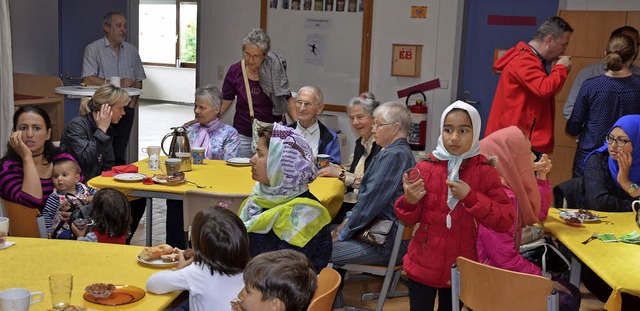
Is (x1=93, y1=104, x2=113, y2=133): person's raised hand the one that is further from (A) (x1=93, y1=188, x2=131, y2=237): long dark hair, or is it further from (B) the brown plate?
(B) the brown plate

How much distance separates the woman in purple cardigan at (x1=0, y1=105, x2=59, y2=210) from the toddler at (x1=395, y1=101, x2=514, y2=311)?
2102mm

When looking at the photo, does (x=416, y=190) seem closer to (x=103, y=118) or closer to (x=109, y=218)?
(x=109, y=218)

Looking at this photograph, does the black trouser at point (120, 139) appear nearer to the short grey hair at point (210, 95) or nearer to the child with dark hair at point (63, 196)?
the short grey hair at point (210, 95)

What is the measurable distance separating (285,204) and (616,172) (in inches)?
88.9

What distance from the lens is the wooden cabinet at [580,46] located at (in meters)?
6.90

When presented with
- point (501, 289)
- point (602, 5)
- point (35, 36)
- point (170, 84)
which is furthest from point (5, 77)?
point (170, 84)

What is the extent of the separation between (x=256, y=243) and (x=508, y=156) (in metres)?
1.31

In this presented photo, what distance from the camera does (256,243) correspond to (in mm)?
3357

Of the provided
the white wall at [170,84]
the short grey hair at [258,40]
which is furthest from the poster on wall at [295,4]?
the white wall at [170,84]

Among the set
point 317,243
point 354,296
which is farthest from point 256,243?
point 354,296

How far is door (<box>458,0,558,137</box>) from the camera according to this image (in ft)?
24.2

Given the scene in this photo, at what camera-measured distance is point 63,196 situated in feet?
14.1

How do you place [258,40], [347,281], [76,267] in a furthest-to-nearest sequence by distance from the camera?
[258,40], [347,281], [76,267]

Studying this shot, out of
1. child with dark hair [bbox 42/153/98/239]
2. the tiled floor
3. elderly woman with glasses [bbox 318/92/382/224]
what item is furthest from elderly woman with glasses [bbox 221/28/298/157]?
child with dark hair [bbox 42/153/98/239]
